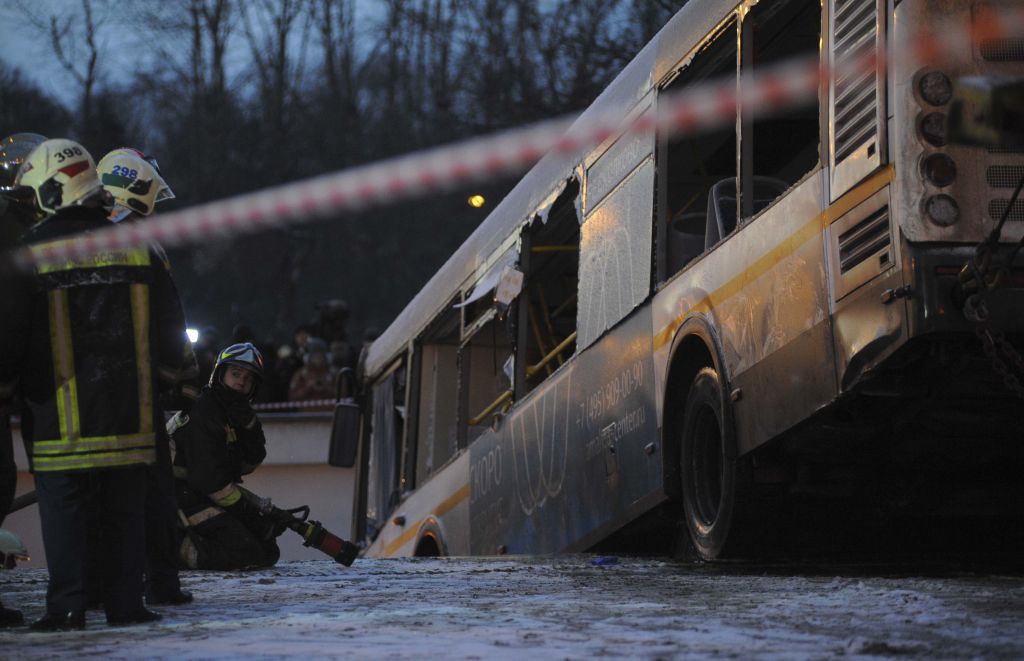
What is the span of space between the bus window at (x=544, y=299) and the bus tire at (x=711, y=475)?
8.21ft

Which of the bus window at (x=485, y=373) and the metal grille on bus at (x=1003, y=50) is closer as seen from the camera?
the metal grille on bus at (x=1003, y=50)

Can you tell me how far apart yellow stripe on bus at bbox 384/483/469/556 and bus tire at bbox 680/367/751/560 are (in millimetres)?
4038

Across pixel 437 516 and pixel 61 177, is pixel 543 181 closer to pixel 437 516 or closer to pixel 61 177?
pixel 437 516

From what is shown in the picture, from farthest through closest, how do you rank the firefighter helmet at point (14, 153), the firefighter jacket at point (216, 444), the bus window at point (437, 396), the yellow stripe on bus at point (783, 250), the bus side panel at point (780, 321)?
1. the bus window at point (437, 396)
2. the firefighter jacket at point (216, 444)
3. the firefighter helmet at point (14, 153)
4. the bus side panel at point (780, 321)
5. the yellow stripe on bus at point (783, 250)

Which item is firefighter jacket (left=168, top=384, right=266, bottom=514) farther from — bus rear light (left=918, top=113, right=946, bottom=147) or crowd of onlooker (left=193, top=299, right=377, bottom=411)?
crowd of onlooker (left=193, top=299, right=377, bottom=411)

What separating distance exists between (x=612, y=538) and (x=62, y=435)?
4734mm

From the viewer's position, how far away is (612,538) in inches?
401

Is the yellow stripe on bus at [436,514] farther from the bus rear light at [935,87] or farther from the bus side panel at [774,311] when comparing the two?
the bus rear light at [935,87]

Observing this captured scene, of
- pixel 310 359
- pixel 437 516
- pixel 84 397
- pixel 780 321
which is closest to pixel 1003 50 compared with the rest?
pixel 780 321

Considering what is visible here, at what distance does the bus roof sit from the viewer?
28.9 ft

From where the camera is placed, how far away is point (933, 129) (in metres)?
6.60

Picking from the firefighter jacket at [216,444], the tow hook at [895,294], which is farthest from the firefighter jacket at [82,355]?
the firefighter jacket at [216,444]

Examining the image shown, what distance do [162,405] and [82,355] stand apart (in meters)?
0.48

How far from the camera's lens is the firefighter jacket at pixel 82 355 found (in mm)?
5988
